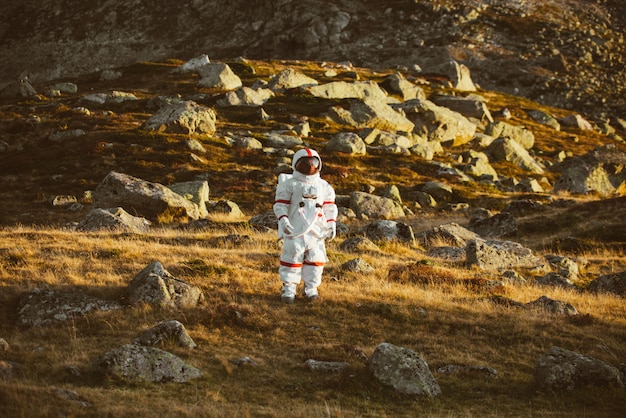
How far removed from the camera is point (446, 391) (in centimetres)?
1024

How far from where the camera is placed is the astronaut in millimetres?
13891

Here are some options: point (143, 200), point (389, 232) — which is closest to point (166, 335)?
point (389, 232)

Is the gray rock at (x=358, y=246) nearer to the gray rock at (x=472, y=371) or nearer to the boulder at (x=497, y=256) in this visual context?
the boulder at (x=497, y=256)

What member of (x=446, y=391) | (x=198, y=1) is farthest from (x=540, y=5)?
(x=446, y=391)

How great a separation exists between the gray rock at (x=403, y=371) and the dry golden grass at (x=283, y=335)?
0.62 ft

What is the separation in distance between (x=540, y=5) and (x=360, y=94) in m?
63.8

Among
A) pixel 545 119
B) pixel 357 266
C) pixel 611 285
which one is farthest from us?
pixel 545 119

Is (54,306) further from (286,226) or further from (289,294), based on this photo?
(286,226)

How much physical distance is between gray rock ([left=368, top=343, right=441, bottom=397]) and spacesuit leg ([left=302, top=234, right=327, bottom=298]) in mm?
3892

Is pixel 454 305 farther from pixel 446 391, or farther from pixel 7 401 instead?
pixel 7 401

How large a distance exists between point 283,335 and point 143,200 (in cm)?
1754

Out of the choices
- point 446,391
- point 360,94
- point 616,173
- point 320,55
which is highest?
point 320,55

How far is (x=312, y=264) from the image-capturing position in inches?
556

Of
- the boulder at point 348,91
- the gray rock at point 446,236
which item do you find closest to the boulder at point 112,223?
the gray rock at point 446,236
